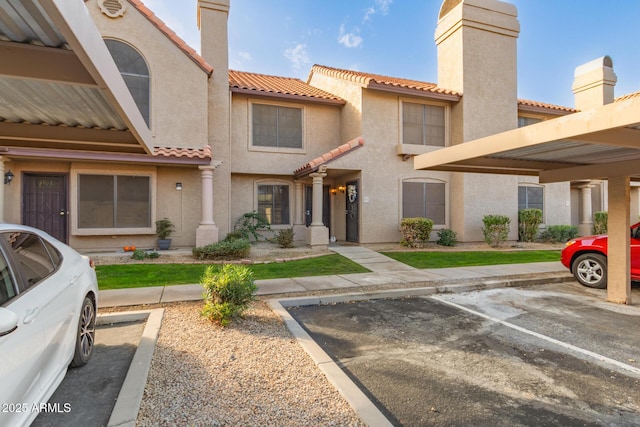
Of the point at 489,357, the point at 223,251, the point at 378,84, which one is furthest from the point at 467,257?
the point at 223,251

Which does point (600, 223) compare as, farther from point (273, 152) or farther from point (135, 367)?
point (135, 367)

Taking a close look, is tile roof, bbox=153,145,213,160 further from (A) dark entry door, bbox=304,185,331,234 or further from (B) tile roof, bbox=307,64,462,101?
(B) tile roof, bbox=307,64,462,101

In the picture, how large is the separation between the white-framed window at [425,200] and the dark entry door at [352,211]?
2067 mm

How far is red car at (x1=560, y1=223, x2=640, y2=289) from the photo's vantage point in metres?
7.04

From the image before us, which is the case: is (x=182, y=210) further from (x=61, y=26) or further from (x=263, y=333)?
(x=61, y=26)

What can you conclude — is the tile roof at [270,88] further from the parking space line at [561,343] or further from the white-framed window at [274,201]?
the parking space line at [561,343]

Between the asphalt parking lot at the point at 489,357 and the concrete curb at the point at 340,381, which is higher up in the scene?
the concrete curb at the point at 340,381

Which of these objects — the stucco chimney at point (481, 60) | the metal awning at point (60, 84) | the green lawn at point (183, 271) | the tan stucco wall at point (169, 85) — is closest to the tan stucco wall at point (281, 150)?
the tan stucco wall at point (169, 85)

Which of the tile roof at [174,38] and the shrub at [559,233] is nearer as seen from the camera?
the tile roof at [174,38]

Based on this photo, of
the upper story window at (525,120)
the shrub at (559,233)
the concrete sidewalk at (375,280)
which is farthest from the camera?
the upper story window at (525,120)

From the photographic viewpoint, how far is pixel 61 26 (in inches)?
87.7

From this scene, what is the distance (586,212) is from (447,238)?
1004 centimetres

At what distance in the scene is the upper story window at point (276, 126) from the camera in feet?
45.6

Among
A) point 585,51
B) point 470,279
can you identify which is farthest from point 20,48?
point 585,51
